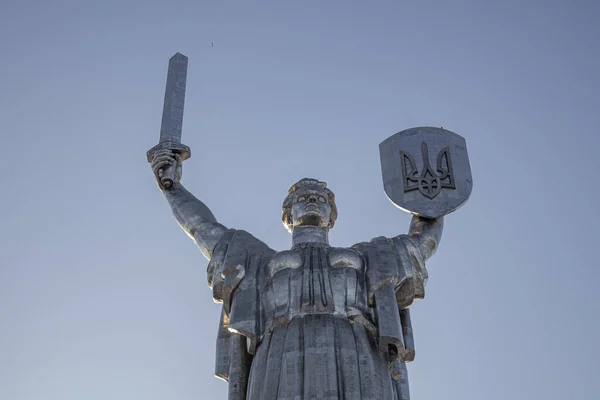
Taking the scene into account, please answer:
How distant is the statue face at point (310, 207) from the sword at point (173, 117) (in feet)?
7.44

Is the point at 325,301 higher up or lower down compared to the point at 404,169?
lower down

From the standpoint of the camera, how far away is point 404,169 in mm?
16953

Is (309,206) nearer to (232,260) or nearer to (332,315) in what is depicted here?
(232,260)

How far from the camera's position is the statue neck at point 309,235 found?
1619 centimetres

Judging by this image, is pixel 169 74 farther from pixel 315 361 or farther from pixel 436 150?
pixel 315 361

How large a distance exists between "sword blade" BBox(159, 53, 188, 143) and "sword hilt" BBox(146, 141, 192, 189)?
16 cm

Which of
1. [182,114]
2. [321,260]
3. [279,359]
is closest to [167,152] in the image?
[182,114]

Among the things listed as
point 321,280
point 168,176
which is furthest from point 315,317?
point 168,176

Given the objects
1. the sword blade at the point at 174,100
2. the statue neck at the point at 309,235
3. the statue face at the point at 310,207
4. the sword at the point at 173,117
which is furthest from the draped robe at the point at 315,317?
the sword blade at the point at 174,100

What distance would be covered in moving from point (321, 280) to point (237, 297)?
1356 millimetres

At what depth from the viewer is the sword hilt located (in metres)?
17.2

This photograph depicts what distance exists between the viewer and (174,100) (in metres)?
18.0

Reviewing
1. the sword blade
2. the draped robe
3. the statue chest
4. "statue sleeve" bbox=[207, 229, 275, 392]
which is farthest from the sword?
the statue chest

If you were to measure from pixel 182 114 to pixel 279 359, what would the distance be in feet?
19.1
